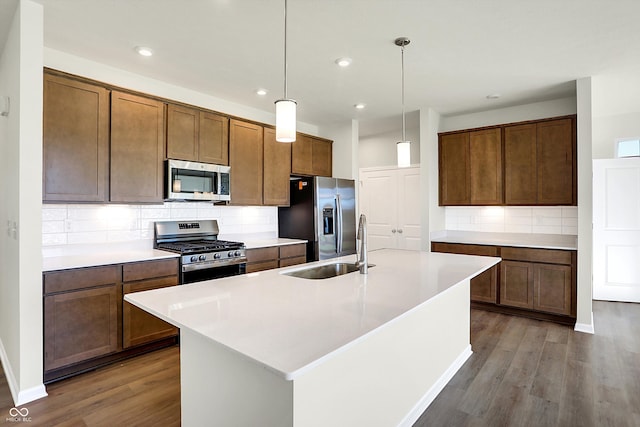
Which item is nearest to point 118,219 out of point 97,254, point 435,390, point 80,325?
point 97,254

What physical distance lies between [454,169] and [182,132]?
3.47 meters

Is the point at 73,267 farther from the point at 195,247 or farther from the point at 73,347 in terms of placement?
the point at 195,247

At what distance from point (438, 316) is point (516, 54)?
2.32 metres

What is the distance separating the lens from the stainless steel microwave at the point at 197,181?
341 cm

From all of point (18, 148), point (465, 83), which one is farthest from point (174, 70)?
point (465, 83)

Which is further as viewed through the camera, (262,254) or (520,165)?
(520,165)

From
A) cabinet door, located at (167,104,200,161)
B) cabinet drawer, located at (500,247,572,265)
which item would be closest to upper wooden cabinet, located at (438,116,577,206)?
cabinet drawer, located at (500,247,572,265)

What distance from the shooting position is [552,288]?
3902 mm

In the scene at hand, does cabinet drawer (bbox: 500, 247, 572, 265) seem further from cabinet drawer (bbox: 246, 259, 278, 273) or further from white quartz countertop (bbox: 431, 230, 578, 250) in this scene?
cabinet drawer (bbox: 246, 259, 278, 273)

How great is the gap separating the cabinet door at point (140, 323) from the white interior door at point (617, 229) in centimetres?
543

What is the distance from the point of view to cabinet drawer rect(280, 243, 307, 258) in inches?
166

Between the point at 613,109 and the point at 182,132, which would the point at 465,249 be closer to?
the point at 613,109

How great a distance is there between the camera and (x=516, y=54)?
3014 millimetres

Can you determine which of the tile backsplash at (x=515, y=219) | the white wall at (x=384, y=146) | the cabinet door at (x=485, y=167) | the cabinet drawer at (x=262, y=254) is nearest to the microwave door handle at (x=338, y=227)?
the cabinet drawer at (x=262, y=254)
